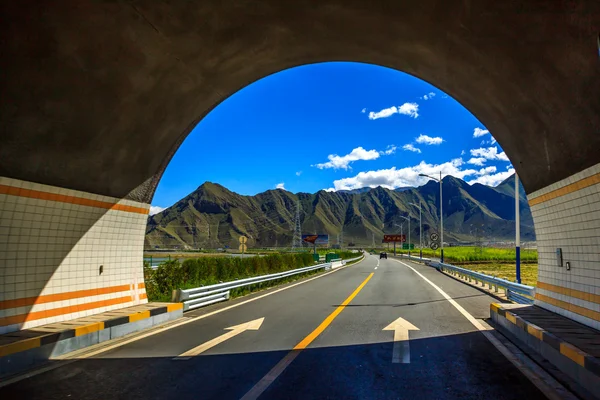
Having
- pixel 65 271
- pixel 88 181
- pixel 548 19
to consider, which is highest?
pixel 548 19

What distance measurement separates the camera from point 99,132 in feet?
29.0

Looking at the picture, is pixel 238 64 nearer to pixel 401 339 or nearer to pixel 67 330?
pixel 67 330

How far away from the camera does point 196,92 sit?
10.4 metres

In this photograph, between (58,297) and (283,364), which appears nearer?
(283,364)

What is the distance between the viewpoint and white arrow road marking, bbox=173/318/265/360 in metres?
7.51

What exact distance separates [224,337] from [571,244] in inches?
269

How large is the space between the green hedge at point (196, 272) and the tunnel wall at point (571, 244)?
10.2m

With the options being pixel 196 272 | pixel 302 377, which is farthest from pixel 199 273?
pixel 302 377

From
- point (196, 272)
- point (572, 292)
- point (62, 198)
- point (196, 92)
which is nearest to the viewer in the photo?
point (572, 292)

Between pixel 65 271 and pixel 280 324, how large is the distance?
4.70 m

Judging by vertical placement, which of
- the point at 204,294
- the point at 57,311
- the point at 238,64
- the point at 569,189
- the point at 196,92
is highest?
the point at 238,64

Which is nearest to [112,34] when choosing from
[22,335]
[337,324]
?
[22,335]

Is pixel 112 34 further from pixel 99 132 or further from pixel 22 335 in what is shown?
pixel 22 335

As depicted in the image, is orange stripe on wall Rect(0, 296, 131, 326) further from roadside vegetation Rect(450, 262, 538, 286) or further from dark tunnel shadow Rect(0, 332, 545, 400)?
roadside vegetation Rect(450, 262, 538, 286)
